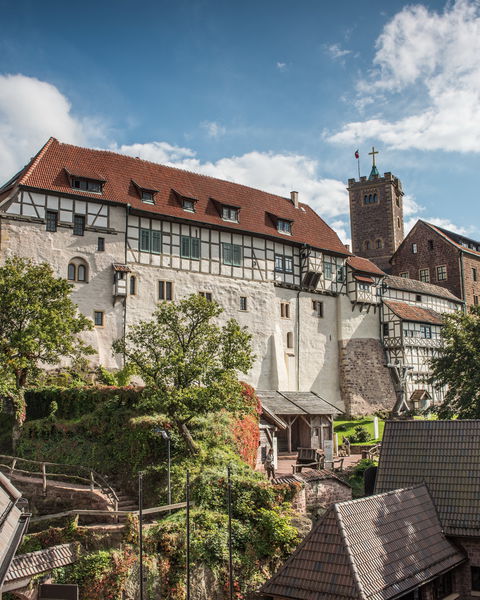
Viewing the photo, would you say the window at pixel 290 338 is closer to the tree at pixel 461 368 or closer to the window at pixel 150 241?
the tree at pixel 461 368

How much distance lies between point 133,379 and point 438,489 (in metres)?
19.4

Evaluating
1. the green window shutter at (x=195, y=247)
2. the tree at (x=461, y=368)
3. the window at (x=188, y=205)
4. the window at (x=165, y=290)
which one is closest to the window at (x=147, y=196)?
the window at (x=188, y=205)

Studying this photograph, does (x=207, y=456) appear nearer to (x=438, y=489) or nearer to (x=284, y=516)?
(x=284, y=516)

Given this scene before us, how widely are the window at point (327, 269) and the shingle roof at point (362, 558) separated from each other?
100 ft

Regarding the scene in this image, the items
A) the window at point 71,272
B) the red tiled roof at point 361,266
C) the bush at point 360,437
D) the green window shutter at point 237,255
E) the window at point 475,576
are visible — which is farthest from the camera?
the red tiled roof at point 361,266

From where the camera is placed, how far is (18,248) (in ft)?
106

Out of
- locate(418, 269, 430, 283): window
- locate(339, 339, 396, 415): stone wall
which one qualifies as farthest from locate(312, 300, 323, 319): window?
locate(418, 269, 430, 283): window

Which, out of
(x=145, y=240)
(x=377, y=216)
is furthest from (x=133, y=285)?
(x=377, y=216)

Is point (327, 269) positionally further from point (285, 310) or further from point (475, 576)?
point (475, 576)

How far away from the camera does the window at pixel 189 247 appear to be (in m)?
38.0

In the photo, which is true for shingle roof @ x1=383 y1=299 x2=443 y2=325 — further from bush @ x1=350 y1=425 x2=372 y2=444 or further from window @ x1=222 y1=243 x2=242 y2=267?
window @ x1=222 y1=243 x2=242 y2=267

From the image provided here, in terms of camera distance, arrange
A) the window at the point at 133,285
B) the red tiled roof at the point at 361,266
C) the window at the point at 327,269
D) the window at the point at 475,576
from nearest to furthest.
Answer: the window at the point at 475,576, the window at the point at 133,285, the window at the point at 327,269, the red tiled roof at the point at 361,266

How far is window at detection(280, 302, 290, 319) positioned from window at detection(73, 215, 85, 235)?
14443 mm

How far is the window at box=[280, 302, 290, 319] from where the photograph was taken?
43125mm
